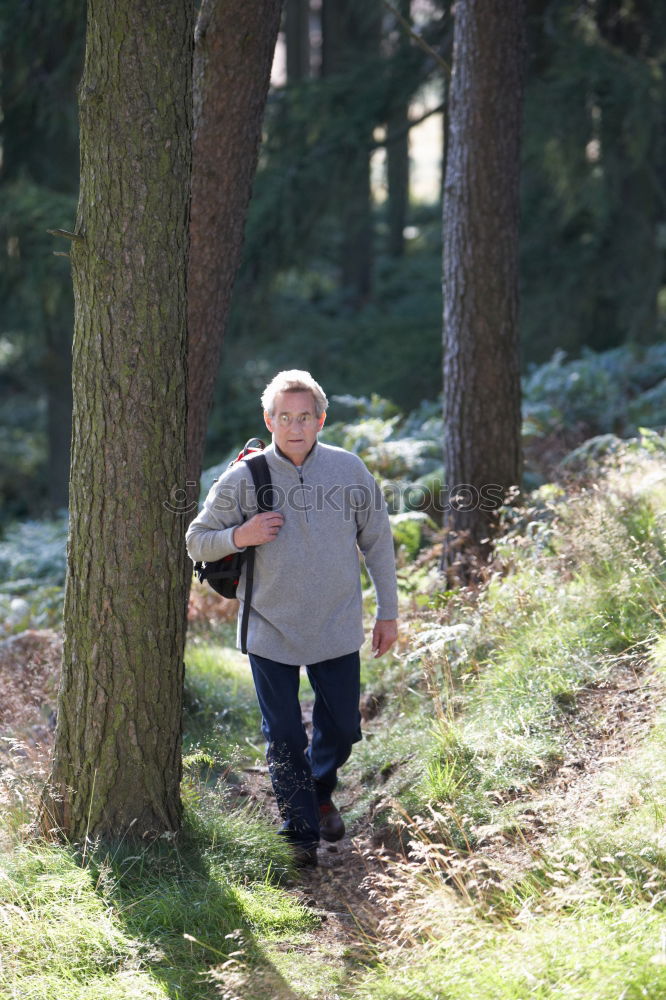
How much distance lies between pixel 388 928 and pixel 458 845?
840 mm

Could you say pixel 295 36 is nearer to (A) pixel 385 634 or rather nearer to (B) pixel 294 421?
(B) pixel 294 421

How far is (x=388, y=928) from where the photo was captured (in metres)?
3.00

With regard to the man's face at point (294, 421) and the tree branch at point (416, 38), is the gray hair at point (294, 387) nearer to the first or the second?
the man's face at point (294, 421)

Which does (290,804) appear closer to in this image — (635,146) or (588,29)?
(635,146)

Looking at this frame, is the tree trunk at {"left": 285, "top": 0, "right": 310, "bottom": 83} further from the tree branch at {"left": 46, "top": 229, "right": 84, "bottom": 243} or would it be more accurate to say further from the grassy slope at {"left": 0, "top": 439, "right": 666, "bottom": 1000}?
the tree branch at {"left": 46, "top": 229, "right": 84, "bottom": 243}

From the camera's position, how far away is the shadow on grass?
2977 millimetres

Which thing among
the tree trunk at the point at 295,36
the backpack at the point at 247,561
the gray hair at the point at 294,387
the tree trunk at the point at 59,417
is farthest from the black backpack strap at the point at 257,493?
the tree trunk at the point at 295,36

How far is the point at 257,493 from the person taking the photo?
3922 millimetres

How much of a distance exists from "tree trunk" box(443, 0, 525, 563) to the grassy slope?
1079 mm

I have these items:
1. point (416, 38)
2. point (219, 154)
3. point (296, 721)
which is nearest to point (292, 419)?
point (296, 721)

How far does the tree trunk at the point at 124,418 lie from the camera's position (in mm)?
3572

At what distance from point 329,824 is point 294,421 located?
1.85 metres

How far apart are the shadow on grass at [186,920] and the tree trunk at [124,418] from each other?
158 millimetres

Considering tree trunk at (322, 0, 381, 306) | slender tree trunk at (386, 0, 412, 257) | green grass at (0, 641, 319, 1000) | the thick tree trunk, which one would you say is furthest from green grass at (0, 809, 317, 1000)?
tree trunk at (322, 0, 381, 306)
